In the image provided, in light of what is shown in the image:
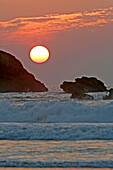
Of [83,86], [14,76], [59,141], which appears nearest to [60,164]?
[59,141]

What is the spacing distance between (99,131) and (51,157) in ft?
17.4

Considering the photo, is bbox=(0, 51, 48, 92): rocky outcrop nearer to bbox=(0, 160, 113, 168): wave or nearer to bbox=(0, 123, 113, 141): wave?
bbox=(0, 123, 113, 141): wave

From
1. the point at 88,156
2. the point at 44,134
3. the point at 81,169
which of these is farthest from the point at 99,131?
the point at 81,169

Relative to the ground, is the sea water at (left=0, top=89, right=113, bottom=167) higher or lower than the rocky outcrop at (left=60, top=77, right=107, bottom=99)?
lower

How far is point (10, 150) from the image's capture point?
1345 cm

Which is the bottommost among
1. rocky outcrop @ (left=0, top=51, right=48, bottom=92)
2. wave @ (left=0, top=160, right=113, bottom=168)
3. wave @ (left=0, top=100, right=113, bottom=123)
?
wave @ (left=0, top=160, right=113, bottom=168)

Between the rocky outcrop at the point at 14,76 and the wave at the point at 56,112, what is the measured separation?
118186mm

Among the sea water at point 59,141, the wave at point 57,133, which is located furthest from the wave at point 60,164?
the wave at point 57,133

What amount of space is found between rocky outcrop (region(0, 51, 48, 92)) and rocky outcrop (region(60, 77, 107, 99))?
3488 inches

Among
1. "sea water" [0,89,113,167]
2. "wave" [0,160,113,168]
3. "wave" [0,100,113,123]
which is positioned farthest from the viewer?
"wave" [0,100,113,123]

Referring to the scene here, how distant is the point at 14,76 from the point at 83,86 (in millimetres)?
116369

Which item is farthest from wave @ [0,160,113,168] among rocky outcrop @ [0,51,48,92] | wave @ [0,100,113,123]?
rocky outcrop @ [0,51,48,92]

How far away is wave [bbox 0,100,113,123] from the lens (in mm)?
25375

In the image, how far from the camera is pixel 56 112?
88.5 ft
